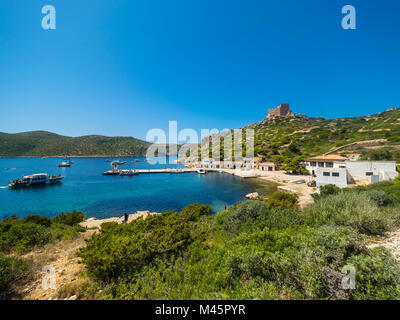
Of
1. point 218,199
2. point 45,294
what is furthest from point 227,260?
point 218,199

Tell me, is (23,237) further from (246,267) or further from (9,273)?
(246,267)

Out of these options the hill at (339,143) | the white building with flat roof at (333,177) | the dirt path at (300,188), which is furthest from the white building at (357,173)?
the hill at (339,143)

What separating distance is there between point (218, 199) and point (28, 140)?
136715 millimetres

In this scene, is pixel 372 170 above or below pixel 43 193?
above

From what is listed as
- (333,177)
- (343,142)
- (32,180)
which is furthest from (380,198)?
(32,180)

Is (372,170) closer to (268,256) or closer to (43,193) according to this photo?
(268,256)

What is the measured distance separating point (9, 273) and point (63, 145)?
4875 inches

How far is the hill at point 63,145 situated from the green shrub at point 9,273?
4481 inches

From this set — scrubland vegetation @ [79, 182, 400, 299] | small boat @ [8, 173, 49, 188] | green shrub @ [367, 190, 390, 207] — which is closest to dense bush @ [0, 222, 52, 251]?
scrubland vegetation @ [79, 182, 400, 299]

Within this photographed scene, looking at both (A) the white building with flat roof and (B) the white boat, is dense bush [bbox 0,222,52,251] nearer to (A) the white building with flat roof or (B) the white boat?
(A) the white building with flat roof

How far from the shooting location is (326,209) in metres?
6.44

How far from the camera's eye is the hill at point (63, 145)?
91.4 metres

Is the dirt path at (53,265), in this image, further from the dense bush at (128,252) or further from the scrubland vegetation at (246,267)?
the scrubland vegetation at (246,267)

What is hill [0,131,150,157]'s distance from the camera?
9143cm
